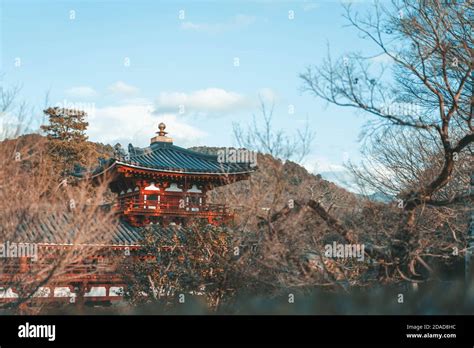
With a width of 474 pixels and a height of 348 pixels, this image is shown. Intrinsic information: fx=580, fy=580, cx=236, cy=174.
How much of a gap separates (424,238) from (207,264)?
4.43 m

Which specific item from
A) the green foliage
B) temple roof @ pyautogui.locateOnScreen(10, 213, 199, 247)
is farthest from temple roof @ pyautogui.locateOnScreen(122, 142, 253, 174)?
temple roof @ pyautogui.locateOnScreen(10, 213, 199, 247)

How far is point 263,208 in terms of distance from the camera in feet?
34.0

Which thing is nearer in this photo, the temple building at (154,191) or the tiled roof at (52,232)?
the tiled roof at (52,232)

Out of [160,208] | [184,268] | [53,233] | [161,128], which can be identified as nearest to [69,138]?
[161,128]

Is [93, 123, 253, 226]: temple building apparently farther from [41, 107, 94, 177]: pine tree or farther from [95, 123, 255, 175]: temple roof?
[41, 107, 94, 177]: pine tree

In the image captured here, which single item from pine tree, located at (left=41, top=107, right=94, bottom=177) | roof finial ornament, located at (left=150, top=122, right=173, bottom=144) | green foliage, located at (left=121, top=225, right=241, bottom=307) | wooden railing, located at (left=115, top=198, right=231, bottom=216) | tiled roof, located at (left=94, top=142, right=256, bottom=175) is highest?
pine tree, located at (left=41, top=107, right=94, bottom=177)

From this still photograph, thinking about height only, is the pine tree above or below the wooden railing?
above

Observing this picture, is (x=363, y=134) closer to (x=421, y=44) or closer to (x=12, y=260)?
(x=421, y=44)

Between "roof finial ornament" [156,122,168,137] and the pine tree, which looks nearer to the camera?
"roof finial ornament" [156,122,168,137]

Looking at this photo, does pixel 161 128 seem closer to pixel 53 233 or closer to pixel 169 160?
pixel 169 160

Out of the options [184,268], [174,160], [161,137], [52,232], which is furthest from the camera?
[161,137]

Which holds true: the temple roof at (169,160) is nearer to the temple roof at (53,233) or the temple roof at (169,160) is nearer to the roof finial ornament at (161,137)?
the roof finial ornament at (161,137)

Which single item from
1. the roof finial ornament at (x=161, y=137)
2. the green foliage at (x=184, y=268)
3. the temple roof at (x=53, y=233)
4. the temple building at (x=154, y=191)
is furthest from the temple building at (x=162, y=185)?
the temple roof at (x=53, y=233)
